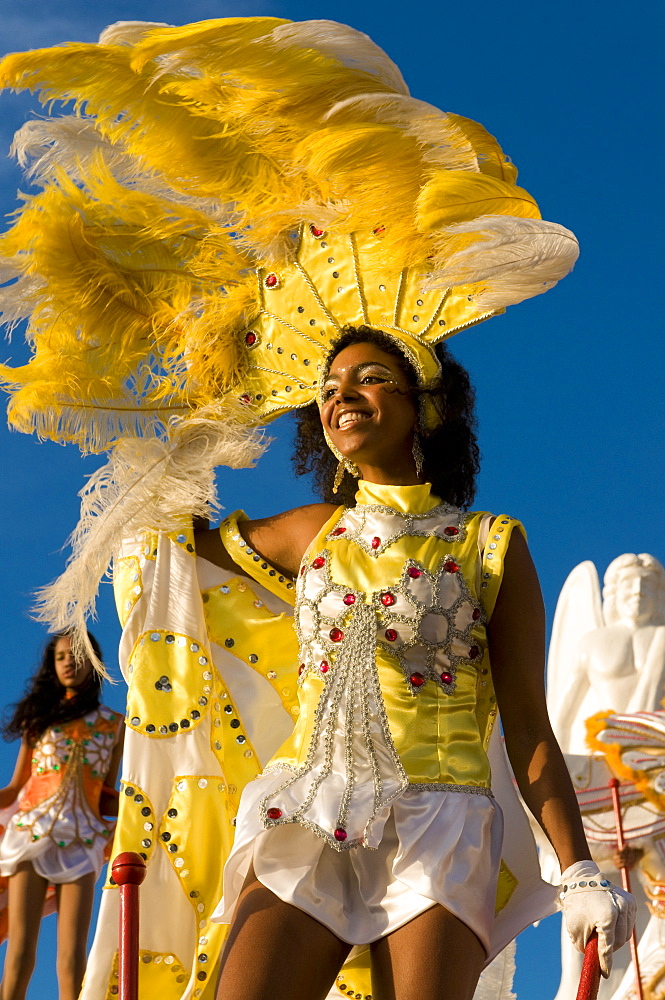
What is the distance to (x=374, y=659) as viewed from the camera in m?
3.12

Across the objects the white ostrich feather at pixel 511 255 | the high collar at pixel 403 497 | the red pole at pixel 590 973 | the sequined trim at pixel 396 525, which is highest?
the white ostrich feather at pixel 511 255

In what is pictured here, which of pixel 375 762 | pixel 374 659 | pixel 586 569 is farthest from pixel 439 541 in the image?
pixel 586 569

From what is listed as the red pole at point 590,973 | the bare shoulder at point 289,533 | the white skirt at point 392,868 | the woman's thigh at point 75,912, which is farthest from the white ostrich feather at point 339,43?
the woman's thigh at point 75,912

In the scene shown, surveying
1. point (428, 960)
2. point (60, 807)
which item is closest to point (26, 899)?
point (60, 807)

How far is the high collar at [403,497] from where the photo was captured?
3367mm

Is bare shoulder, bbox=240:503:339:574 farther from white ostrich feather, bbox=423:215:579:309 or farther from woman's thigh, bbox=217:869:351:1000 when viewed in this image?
woman's thigh, bbox=217:869:351:1000

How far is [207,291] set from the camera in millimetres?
3826

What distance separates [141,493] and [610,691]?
4929mm

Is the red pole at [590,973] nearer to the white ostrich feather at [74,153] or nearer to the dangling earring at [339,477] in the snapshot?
the dangling earring at [339,477]

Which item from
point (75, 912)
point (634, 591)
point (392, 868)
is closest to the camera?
point (392, 868)

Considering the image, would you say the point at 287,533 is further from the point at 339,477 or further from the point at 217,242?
the point at 217,242

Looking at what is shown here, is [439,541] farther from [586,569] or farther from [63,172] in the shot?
[586,569]

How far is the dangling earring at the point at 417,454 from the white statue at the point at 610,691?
3.98 metres

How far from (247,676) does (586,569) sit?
5.54 metres
